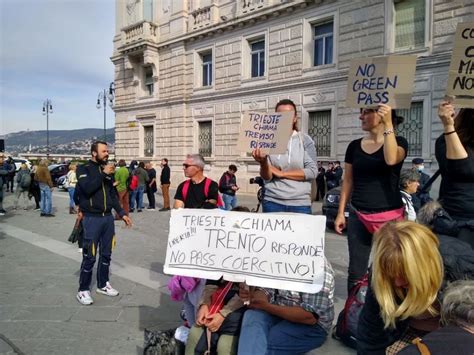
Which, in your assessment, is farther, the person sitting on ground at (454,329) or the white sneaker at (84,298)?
the white sneaker at (84,298)

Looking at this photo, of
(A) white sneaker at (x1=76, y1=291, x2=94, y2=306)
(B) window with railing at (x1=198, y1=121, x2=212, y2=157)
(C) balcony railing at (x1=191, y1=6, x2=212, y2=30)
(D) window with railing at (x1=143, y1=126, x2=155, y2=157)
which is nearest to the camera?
(A) white sneaker at (x1=76, y1=291, x2=94, y2=306)

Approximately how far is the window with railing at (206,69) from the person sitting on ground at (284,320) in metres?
21.0

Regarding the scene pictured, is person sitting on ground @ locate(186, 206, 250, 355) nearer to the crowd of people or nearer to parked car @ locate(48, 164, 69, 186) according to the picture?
the crowd of people

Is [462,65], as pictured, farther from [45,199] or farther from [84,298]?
[45,199]

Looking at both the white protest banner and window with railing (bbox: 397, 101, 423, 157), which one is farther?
window with railing (bbox: 397, 101, 423, 157)

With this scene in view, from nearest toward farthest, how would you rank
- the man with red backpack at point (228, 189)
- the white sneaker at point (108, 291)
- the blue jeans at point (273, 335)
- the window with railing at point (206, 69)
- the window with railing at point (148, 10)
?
the blue jeans at point (273, 335) < the white sneaker at point (108, 291) < the man with red backpack at point (228, 189) < the window with railing at point (206, 69) < the window with railing at point (148, 10)

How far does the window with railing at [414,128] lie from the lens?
15.0 m

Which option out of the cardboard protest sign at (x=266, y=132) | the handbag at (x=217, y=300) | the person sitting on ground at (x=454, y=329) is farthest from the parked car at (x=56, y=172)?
the person sitting on ground at (x=454, y=329)

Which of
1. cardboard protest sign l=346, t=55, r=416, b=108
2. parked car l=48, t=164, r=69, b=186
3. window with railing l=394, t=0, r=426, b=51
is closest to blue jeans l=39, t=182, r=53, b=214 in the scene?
cardboard protest sign l=346, t=55, r=416, b=108

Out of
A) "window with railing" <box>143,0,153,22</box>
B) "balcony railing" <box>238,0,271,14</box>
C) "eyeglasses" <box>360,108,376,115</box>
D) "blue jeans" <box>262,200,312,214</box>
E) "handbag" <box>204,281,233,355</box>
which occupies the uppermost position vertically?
"window with railing" <box>143,0,153,22</box>

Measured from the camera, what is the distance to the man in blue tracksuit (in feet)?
15.6

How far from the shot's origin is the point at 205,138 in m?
23.2

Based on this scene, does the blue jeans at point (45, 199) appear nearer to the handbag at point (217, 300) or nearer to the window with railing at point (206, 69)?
the handbag at point (217, 300)

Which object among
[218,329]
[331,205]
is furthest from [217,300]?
[331,205]
